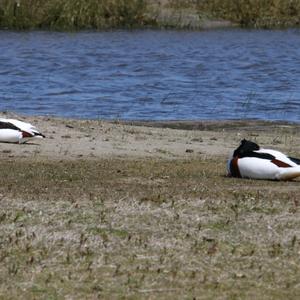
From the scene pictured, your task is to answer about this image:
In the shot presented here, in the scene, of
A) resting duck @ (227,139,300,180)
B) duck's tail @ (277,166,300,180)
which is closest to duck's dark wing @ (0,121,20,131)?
resting duck @ (227,139,300,180)

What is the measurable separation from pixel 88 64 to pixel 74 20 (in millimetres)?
9021

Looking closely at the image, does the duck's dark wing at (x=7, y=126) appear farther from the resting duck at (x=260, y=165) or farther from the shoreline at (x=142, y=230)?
the resting duck at (x=260, y=165)

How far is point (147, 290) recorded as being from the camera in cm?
673

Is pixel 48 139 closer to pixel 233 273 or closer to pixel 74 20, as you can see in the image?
pixel 233 273

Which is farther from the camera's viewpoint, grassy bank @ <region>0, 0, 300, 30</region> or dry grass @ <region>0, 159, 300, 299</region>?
grassy bank @ <region>0, 0, 300, 30</region>

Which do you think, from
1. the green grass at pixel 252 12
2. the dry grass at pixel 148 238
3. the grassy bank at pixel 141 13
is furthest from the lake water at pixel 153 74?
the dry grass at pixel 148 238

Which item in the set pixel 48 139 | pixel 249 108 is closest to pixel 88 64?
pixel 249 108

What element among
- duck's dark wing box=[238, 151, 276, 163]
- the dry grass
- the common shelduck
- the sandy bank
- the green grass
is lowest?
the green grass

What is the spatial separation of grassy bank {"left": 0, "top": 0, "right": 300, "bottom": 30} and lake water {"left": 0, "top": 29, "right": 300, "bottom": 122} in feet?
3.97

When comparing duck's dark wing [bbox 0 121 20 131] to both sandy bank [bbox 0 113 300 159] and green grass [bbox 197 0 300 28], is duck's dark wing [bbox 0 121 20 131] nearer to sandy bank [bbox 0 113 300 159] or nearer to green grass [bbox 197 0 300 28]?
sandy bank [bbox 0 113 300 159]

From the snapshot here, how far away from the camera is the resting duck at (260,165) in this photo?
1034 centimetres

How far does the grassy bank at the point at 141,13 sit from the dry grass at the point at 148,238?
25876 millimetres

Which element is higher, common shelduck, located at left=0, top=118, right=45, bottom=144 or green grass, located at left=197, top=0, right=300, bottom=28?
common shelduck, located at left=0, top=118, right=45, bottom=144

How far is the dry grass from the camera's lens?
6.82 metres
